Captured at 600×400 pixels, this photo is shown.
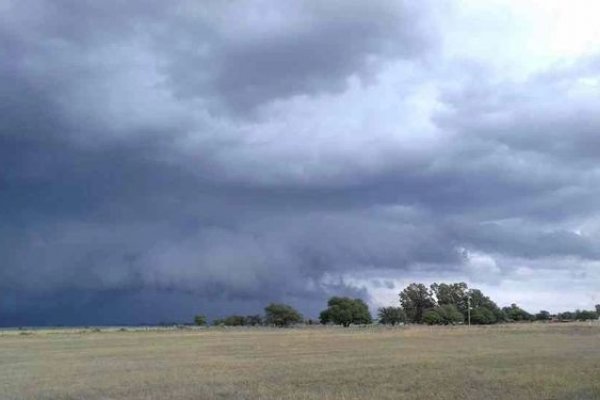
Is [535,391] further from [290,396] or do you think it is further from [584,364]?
[584,364]

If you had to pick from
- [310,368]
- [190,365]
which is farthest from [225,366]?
[310,368]

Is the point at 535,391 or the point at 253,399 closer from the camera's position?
the point at 253,399

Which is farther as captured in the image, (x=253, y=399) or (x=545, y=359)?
(x=545, y=359)

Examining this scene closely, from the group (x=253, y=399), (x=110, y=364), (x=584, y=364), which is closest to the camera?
(x=253, y=399)

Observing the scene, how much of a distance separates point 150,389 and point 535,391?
49.4 feet

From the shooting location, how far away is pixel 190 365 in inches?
1724

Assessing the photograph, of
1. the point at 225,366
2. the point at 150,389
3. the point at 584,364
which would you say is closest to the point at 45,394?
the point at 150,389

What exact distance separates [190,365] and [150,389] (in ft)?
48.3

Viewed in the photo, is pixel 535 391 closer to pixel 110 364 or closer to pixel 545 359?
pixel 545 359

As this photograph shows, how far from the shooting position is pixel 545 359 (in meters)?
45.8

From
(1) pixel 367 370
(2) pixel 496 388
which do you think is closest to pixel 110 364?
(1) pixel 367 370

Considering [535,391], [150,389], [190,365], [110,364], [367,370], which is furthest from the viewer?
[110,364]

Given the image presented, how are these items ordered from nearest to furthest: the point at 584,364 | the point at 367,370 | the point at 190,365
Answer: the point at 367,370 → the point at 584,364 → the point at 190,365

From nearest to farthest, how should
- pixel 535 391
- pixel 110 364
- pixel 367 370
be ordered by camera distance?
pixel 535 391 < pixel 367 370 < pixel 110 364
